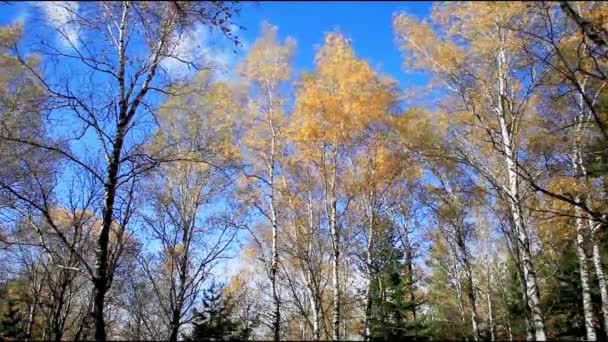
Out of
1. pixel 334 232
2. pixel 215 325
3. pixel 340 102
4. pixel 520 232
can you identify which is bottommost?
pixel 215 325

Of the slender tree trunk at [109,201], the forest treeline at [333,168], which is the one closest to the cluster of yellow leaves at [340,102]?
the forest treeline at [333,168]

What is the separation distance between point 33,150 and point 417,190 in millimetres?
12334

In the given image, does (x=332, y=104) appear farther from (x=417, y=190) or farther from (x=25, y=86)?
(x=25, y=86)

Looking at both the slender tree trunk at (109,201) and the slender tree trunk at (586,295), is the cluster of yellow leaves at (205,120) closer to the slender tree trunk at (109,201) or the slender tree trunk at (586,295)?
the slender tree trunk at (109,201)

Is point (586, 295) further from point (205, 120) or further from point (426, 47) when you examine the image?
point (205, 120)

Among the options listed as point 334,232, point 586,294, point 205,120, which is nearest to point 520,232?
point 586,294

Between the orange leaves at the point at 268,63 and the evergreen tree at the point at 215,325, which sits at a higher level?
the orange leaves at the point at 268,63

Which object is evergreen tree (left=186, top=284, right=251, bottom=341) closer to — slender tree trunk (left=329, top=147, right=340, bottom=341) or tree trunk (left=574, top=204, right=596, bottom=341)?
slender tree trunk (left=329, top=147, right=340, bottom=341)

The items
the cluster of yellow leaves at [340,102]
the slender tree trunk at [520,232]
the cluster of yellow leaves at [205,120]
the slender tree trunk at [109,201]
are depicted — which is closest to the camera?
the slender tree trunk at [109,201]

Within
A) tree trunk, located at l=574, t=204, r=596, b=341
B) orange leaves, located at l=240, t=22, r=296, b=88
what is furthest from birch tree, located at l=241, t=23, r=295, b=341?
tree trunk, located at l=574, t=204, r=596, b=341

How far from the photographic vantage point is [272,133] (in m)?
13.4

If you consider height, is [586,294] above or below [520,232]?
below

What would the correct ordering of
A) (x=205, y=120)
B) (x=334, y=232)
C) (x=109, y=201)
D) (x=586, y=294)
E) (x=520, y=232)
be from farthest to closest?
(x=205, y=120), (x=334, y=232), (x=586, y=294), (x=520, y=232), (x=109, y=201)

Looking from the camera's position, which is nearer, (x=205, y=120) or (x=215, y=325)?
(x=215, y=325)
